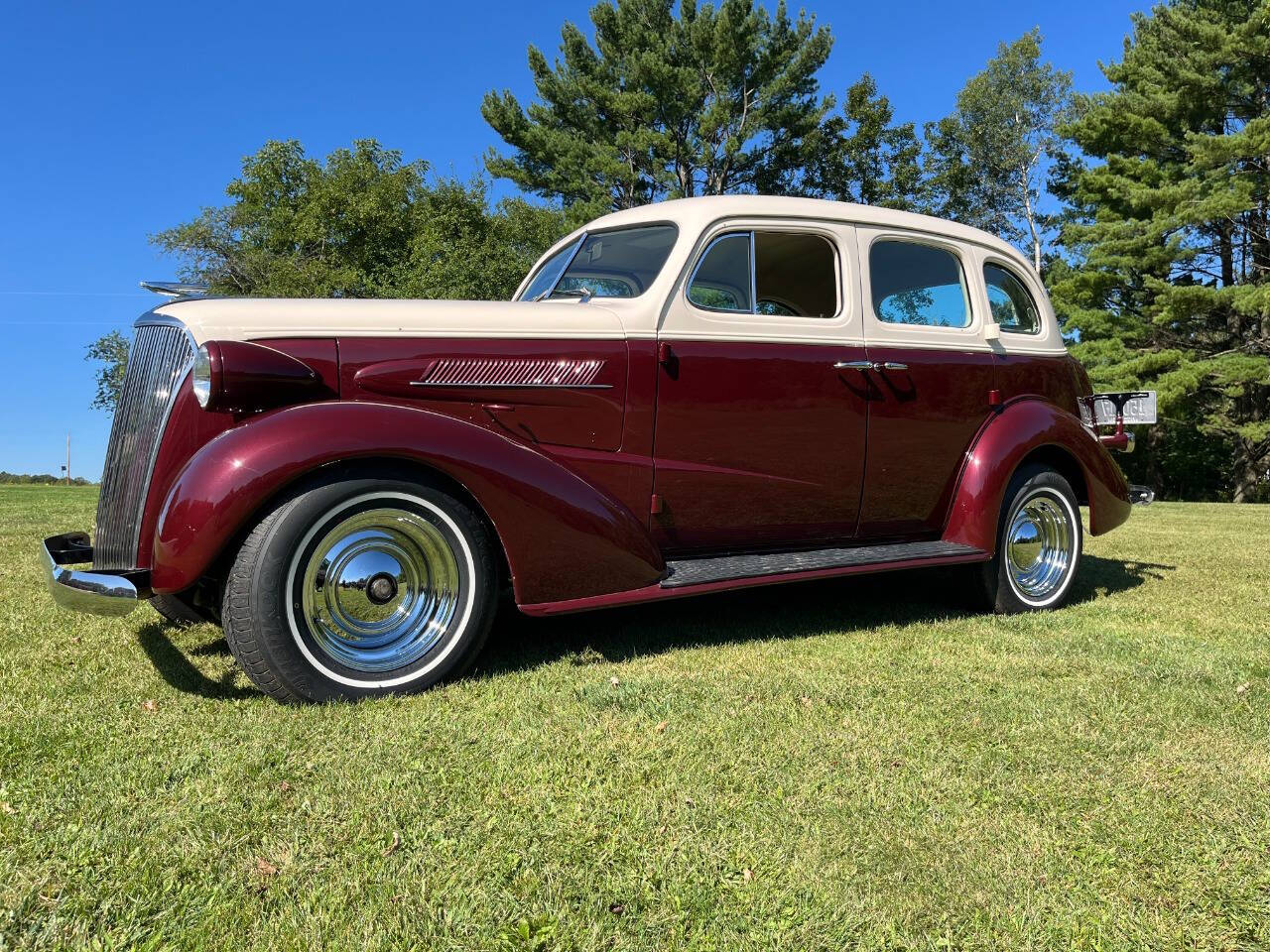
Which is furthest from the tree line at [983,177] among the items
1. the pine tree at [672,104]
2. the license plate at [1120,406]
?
the license plate at [1120,406]

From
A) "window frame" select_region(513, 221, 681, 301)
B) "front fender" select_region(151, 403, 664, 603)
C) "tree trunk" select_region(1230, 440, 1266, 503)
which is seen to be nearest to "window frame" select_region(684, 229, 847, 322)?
"window frame" select_region(513, 221, 681, 301)

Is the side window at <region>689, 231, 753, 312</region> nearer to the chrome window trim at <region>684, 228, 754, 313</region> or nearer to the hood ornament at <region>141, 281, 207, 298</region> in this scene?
the chrome window trim at <region>684, 228, 754, 313</region>

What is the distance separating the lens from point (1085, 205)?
2506cm

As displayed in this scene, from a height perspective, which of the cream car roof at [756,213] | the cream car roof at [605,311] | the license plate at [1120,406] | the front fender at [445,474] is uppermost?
the cream car roof at [756,213]

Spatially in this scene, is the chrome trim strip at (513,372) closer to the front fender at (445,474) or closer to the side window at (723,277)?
the front fender at (445,474)

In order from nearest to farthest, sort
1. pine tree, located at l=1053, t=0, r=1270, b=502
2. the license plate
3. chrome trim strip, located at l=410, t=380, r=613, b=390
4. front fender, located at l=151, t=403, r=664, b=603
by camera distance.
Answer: front fender, located at l=151, t=403, r=664, b=603 → chrome trim strip, located at l=410, t=380, r=613, b=390 → the license plate → pine tree, located at l=1053, t=0, r=1270, b=502

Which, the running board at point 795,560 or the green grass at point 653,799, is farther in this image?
the running board at point 795,560

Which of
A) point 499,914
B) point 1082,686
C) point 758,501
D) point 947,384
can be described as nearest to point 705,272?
point 758,501

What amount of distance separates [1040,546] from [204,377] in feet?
14.0

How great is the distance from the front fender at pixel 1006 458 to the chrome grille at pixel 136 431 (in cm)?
361

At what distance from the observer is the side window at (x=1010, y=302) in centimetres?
482

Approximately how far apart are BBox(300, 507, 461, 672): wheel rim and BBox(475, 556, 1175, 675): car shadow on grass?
1.18ft

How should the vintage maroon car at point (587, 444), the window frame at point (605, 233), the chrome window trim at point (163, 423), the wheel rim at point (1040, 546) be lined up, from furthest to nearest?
the wheel rim at point (1040, 546), the window frame at point (605, 233), the chrome window trim at point (163, 423), the vintage maroon car at point (587, 444)

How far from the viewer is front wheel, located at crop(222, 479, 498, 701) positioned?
2789 millimetres
